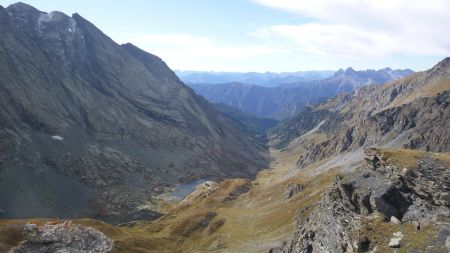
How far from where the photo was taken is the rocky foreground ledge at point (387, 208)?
Result: 4172 cm

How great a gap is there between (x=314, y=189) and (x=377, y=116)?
8940 centimetres

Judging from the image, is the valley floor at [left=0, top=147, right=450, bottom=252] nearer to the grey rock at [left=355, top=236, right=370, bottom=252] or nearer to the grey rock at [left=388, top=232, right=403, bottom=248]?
the grey rock at [left=355, top=236, right=370, bottom=252]

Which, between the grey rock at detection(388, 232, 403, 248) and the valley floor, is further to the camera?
the valley floor

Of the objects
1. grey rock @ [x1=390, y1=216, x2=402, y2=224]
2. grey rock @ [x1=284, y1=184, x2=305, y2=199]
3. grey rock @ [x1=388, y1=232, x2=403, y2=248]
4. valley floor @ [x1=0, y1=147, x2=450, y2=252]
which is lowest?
valley floor @ [x1=0, y1=147, x2=450, y2=252]

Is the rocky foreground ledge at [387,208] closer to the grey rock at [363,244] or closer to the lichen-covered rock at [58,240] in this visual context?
the grey rock at [363,244]

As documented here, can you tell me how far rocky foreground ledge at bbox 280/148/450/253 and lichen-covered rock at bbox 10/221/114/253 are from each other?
40.4 meters

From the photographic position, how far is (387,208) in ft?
153

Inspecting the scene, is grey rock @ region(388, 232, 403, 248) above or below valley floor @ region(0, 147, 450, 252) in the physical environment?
above

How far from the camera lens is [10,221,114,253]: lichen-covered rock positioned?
7775 cm

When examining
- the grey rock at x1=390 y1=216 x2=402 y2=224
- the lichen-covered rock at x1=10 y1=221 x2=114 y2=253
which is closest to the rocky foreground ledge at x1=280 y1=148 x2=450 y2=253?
the grey rock at x1=390 y1=216 x2=402 y2=224

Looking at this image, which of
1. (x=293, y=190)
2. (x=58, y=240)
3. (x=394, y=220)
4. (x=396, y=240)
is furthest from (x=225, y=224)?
(x=396, y=240)

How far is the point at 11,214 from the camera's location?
5763 inches

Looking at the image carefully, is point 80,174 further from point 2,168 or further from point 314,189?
point 314,189

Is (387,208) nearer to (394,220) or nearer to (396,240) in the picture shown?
(394,220)
